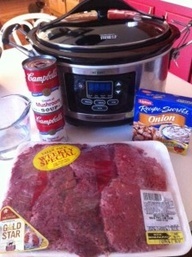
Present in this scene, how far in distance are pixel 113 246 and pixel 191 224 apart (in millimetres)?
162

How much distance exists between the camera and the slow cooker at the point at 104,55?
0.57 m

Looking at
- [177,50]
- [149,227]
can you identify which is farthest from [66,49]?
[149,227]

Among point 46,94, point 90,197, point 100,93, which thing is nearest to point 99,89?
point 100,93

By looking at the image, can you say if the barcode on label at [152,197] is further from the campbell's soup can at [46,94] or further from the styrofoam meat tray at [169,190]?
the campbell's soup can at [46,94]

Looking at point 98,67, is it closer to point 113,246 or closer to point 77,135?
point 77,135

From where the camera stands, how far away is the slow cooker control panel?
601 mm

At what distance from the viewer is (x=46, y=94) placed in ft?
1.83

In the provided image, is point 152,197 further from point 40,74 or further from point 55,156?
point 40,74

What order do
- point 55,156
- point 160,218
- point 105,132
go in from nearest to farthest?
point 160,218, point 55,156, point 105,132

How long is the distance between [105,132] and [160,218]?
31 cm

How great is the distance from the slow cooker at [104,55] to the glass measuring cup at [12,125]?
11 centimetres

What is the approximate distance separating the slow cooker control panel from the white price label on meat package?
0.79 feet

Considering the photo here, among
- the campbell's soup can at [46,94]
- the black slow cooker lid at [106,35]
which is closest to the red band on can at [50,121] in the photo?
the campbell's soup can at [46,94]

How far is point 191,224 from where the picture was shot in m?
0.48
